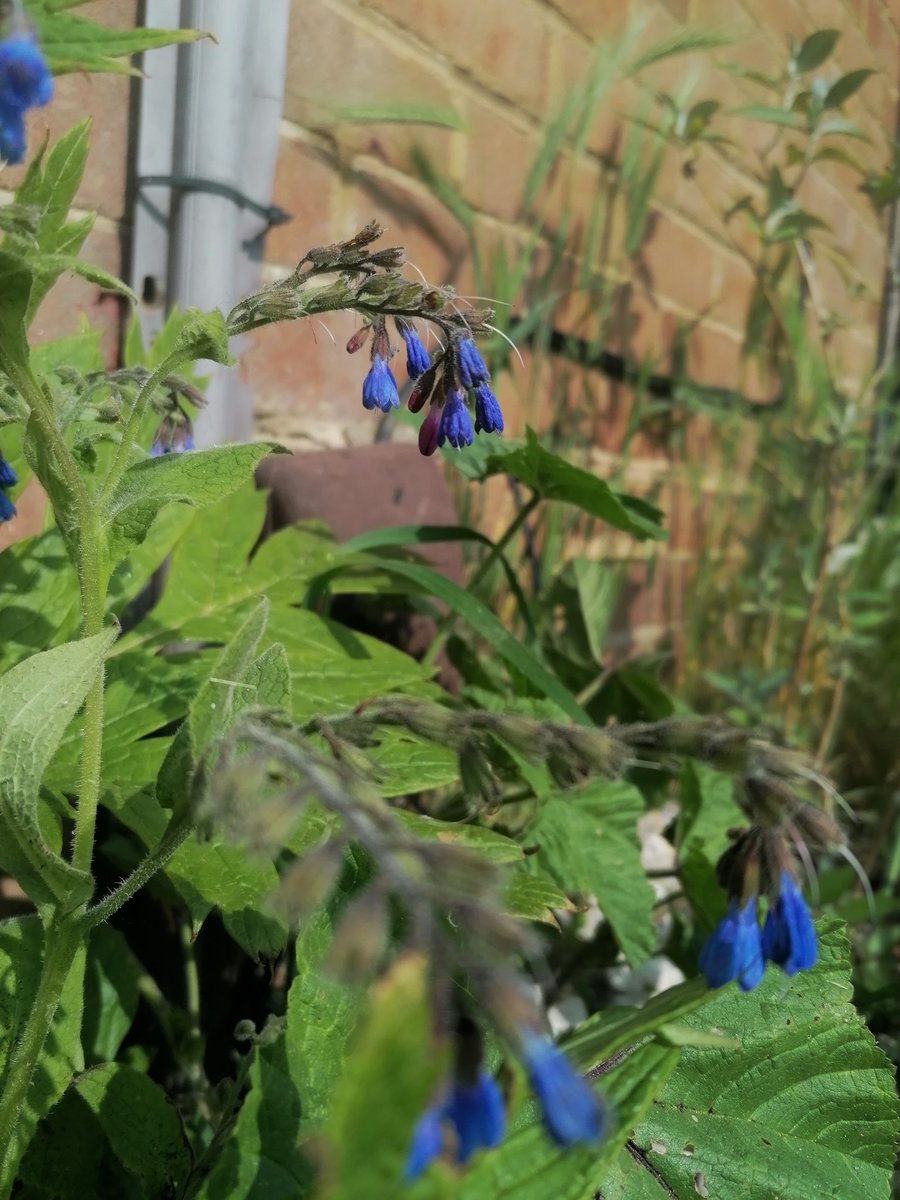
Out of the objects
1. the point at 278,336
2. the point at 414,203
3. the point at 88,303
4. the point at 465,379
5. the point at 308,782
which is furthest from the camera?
the point at 414,203

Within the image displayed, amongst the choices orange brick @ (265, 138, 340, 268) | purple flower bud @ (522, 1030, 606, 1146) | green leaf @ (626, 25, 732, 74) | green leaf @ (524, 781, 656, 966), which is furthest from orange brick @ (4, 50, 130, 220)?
purple flower bud @ (522, 1030, 606, 1146)

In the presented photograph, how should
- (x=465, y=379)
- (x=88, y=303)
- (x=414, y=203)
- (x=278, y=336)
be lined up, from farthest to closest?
(x=414, y=203) → (x=278, y=336) → (x=88, y=303) → (x=465, y=379)

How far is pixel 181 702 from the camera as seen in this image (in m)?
0.85

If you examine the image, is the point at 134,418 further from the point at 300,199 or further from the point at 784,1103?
the point at 300,199

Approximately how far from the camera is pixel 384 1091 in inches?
11.5

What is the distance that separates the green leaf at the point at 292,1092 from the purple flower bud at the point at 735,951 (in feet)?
0.69

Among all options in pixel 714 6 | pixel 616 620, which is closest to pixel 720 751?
pixel 616 620

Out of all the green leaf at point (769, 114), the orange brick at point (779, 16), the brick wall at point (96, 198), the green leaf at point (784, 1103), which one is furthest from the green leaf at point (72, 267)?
the orange brick at point (779, 16)

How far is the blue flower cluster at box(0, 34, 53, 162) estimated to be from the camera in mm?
452

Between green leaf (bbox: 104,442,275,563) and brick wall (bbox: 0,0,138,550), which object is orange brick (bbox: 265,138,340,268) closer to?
brick wall (bbox: 0,0,138,550)

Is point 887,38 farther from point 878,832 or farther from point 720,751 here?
point 720,751

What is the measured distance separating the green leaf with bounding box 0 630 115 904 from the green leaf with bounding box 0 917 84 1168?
126 mm

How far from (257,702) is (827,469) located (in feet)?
5.09

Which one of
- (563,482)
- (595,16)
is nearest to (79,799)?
(563,482)
